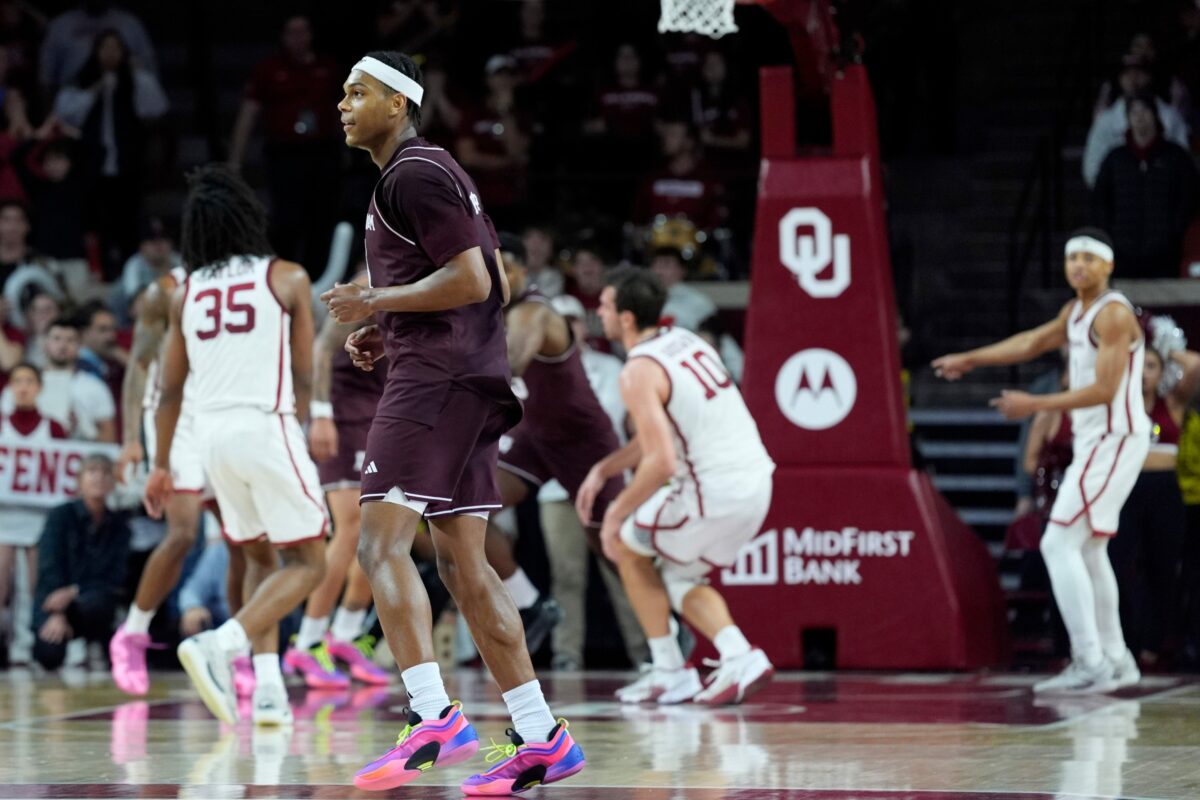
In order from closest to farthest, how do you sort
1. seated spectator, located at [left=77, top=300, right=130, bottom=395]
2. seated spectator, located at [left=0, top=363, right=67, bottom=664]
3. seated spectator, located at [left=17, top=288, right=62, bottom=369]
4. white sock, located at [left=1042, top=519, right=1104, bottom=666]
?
white sock, located at [left=1042, top=519, right=1104, bottom=666] < seated spectator, located at [left=0, top=363, right=67, bottom=664] < seated spectator, located at [left=77, top=300, right=130, bottom=395] < seated spectator, located at [left=17, top=288, right=62, bottom=369]

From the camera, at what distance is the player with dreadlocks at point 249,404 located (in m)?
8.21

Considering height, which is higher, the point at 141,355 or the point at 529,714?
the point at 141,355

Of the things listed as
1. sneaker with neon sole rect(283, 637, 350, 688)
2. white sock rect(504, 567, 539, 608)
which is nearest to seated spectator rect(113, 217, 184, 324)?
sneaker with neon sole rect(283, 637, 350, 688)

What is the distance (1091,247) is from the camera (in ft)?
32.4

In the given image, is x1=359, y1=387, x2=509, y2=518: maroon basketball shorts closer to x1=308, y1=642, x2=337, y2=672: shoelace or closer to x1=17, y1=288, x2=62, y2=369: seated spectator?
x1=308, y1=642, x2=337, y2=672: shoelace

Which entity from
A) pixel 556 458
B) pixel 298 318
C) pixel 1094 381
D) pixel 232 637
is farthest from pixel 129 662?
pixel 1094 381

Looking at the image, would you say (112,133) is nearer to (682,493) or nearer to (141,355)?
(141,355)

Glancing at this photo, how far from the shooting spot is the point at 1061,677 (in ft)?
31.8

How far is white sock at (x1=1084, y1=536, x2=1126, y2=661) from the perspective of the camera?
32.1ft

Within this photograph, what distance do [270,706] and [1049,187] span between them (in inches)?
366

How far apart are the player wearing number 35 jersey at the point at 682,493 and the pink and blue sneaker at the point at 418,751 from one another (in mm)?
2732

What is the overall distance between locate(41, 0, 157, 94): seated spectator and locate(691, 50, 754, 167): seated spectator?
15.2ft

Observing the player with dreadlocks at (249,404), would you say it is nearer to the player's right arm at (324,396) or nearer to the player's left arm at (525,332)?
the player's right arm at (324,396)

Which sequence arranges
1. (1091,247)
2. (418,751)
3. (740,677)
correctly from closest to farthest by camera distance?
(418,751) < (740,677) < (1091,247)
